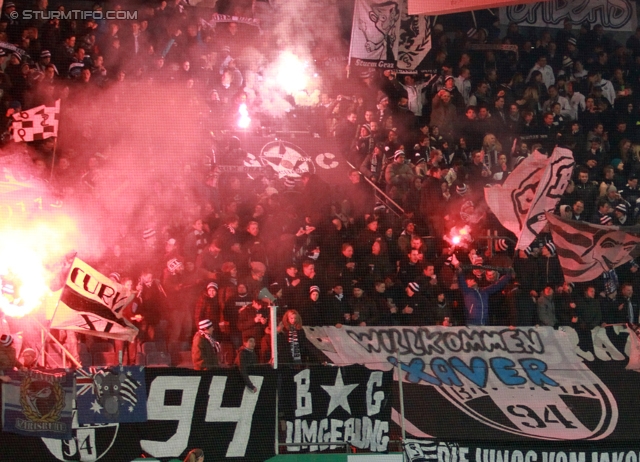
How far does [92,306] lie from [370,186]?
3.96 meters

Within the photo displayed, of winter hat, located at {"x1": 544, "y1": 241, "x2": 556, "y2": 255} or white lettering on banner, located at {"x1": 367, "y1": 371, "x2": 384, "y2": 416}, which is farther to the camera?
winter hat, located at {"x1": 544, "y1": 241, "x2": 556, "y2": 255}

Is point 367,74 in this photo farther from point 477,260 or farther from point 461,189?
point 477,260

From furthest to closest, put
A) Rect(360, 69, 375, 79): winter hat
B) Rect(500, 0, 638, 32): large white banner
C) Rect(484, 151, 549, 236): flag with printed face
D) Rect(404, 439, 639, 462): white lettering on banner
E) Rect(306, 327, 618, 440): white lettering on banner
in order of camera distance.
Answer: Rect(500, 0, 638, 32): large white banner → Rect(360, 69, 375, 79): winter hat → Rect(484, 151, 549, 236): flag with printed face → Rect(306, 327, 618, 440): white lettering on banner → Rect(404, 439, 639, 462): white lettering on banner

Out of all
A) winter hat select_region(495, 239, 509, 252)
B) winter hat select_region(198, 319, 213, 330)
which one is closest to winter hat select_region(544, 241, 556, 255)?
winter hat select_region(495, 239, 509, 252)

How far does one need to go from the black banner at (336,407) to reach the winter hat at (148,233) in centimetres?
290

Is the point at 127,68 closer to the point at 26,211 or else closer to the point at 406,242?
the point at 26,211

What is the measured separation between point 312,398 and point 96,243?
11.5 feet

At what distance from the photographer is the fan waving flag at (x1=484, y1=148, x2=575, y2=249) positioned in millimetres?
9852

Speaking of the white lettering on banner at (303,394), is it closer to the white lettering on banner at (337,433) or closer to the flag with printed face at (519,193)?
the white lettering on banner at (337,433)

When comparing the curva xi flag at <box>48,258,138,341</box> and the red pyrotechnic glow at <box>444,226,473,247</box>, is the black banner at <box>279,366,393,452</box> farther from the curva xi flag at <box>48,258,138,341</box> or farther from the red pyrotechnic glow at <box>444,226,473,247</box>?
the red pyrotechnic glow at <box>444,226,473,247</box>

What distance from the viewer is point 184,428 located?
6.86m

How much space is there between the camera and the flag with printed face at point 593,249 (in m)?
9.24

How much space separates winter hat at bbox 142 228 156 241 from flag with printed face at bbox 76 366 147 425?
2.56 meters

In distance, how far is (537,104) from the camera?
1161cm
